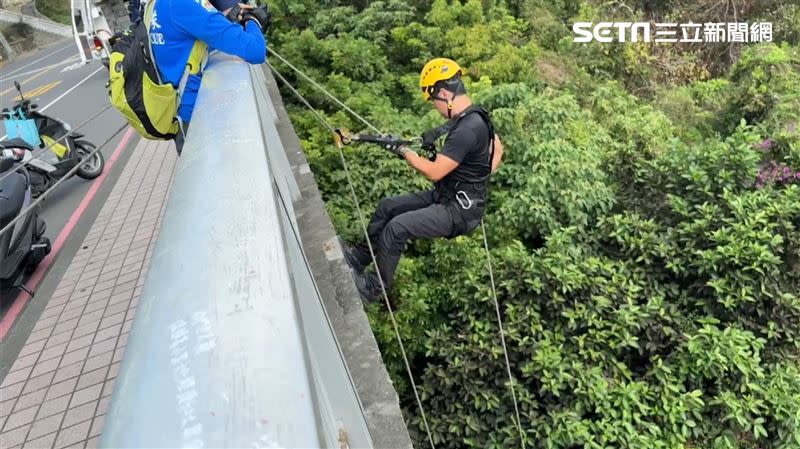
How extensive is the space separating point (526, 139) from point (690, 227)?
1998 millimetres

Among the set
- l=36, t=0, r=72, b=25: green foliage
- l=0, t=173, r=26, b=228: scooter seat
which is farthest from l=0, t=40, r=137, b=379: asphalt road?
l=36, t=0, r=72, b=25: green foliage

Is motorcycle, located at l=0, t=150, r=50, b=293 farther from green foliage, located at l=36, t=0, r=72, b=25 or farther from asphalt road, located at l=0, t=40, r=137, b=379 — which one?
green foliage, located at l=36, t=0, r=72, b=25

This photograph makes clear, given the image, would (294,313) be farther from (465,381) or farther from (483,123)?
(465,381)

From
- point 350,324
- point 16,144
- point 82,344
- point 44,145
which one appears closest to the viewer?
point 350,324

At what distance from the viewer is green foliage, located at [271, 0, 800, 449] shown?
148 inches

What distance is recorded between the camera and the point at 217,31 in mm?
2689

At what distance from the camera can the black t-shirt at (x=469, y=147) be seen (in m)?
3.51

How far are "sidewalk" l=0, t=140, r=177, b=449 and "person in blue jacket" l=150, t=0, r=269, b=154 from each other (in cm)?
146

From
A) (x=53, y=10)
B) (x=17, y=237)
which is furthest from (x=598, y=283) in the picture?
(x=53, y=10)

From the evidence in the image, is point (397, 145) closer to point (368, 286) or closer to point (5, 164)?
point (368, 286)

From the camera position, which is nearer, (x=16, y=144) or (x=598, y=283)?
(x=598, y=283)

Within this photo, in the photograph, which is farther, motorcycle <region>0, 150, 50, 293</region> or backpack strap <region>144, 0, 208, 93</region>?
motorcycle <region>0, 150, 50, 293</region>

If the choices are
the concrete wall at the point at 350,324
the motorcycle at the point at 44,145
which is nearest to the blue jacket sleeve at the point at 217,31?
the concrete wall at the point at 350,324

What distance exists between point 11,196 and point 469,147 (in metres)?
4.27
